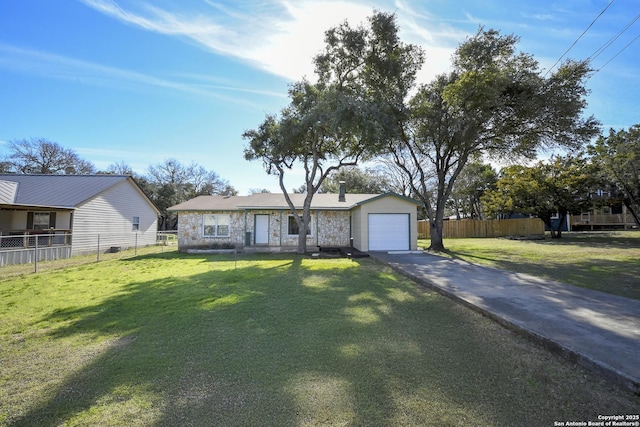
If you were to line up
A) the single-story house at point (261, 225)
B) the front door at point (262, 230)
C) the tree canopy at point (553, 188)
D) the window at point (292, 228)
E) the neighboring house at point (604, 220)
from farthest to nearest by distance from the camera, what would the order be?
1. the neighboring house at point (604, 220)
2. the tree canopy at point (553, 188)
3. the window at point (292, 228)
4. the front door at point (262, 230)
5. the single-story house at point (261, 225)

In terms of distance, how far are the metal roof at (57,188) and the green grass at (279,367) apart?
12.0 metres

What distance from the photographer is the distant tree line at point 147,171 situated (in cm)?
3086

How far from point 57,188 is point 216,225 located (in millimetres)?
9289

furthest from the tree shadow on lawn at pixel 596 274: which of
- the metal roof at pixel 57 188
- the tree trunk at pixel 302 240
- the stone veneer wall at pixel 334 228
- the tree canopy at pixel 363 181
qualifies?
the tree canopy at pixel 363 181

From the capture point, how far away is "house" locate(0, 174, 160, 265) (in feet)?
46.2

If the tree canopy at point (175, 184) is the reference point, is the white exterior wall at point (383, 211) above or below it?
below

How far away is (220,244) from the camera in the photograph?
16.7m

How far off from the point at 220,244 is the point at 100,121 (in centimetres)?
1054

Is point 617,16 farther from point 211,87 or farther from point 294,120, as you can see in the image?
point 211,87

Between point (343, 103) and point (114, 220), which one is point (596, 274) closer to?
point (343, 103)

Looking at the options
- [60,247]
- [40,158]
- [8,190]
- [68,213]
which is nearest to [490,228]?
[60,247]

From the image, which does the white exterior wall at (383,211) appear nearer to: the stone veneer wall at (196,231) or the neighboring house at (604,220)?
the stone veneer wall at (196,231)

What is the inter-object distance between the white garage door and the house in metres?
12.5

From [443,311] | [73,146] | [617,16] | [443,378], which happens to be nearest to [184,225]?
[443,311]
